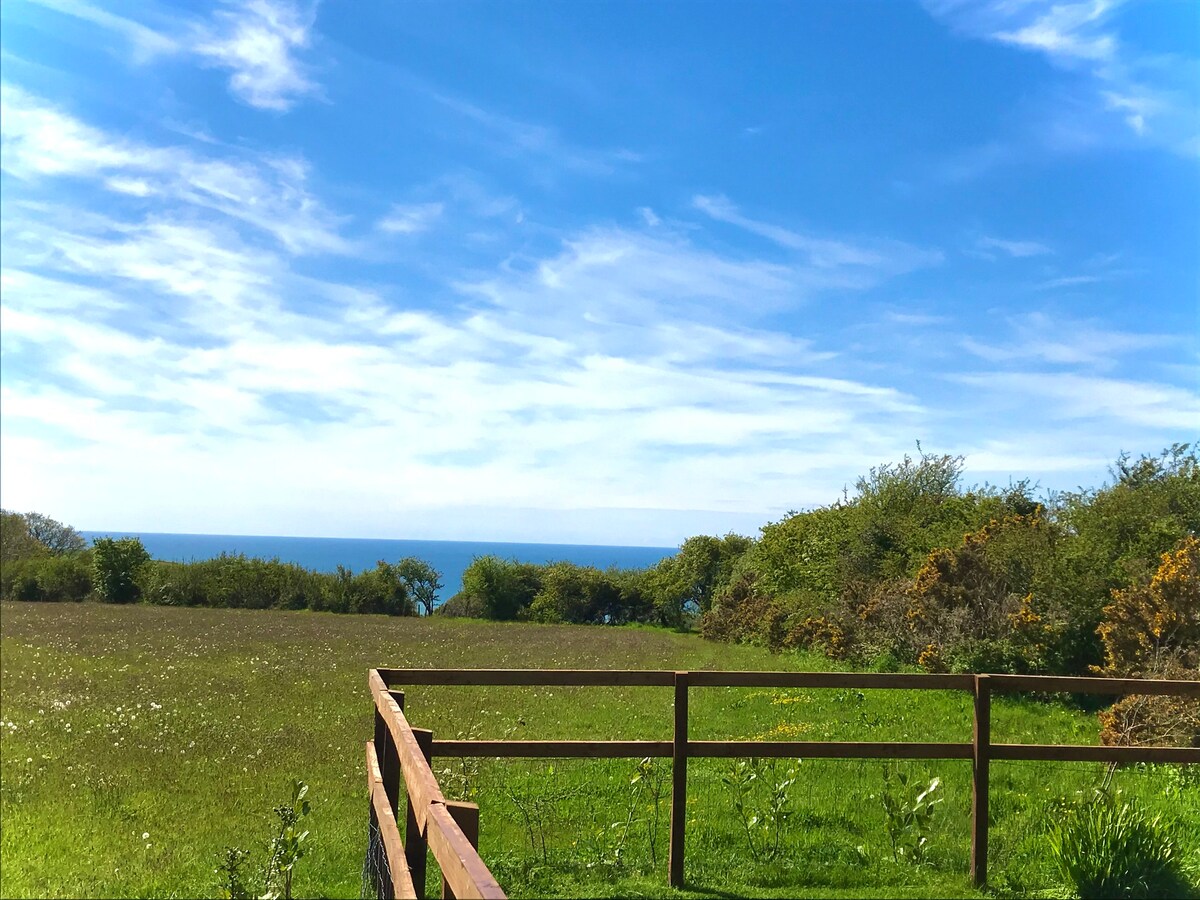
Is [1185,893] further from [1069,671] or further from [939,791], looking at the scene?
[1069,671]

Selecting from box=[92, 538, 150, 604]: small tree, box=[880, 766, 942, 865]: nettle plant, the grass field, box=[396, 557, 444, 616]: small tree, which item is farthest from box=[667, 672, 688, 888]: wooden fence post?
box=[92, 538, 150, 604]: small tree

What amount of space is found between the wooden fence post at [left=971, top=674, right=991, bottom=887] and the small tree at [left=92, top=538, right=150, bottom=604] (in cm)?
3620

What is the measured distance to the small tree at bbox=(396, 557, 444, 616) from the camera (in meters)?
37.0

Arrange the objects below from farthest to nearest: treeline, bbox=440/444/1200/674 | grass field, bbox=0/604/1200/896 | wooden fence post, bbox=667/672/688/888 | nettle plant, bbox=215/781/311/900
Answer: treeline, bbox=440/444/1200/674
grass field, bbox=0/604/1200/896
wooden fence post, bbox=667/672/688/888
nettle plant, bbox=215/781/311/900

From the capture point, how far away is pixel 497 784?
7.92 meters

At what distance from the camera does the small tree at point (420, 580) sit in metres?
37.0

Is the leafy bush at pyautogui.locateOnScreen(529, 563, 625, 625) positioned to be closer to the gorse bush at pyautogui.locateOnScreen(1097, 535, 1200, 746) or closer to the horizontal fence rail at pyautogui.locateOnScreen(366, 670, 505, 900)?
the gorse bush at pyautogui.locateOnScreen(1097, 535, 1200, 746)

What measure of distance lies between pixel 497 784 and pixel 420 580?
3096cm

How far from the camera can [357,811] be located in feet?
24.7

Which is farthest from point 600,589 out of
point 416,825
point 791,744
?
point 416,825

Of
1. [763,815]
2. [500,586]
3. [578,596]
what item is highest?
[763,815]

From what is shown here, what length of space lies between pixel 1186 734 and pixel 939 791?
429cm

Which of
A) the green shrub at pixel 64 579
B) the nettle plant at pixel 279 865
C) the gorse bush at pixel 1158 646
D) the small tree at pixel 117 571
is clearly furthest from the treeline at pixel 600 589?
the nettle plant at pixel 279 865

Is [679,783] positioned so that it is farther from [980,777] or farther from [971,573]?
[971,573]
